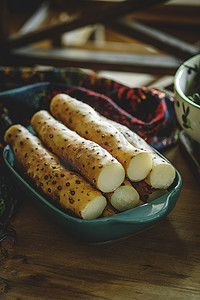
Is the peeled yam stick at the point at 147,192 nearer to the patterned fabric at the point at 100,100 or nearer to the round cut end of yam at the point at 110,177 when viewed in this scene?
the round cut end of yam at the point at 110,177

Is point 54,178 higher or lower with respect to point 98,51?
higher

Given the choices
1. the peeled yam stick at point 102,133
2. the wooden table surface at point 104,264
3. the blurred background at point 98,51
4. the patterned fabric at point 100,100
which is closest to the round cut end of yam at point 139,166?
the peeled yam stick at point 102,133

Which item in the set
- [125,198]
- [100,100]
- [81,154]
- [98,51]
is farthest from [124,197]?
[98,51]

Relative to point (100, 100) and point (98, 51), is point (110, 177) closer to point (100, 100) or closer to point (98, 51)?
point (100, 100)

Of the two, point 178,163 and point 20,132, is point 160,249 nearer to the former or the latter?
point 178,163

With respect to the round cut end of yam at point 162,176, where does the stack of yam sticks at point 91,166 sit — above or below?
above

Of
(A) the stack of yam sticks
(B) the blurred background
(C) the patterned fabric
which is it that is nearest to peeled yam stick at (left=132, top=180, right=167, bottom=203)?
(A) the stack of yam sticks
